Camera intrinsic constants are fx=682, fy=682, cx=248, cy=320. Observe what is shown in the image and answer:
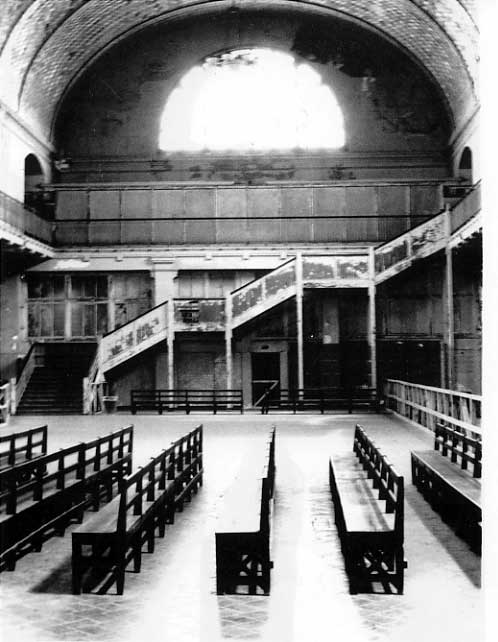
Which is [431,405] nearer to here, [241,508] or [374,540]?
[241,508]

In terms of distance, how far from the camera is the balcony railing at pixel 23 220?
2062cm

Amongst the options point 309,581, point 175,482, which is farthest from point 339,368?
point 309,581

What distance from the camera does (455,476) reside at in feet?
26.6

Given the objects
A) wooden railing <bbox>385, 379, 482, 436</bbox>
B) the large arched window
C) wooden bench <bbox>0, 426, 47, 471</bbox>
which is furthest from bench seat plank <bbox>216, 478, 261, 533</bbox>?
the large arched window

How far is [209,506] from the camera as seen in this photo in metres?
8.97

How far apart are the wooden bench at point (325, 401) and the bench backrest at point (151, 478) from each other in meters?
9.37

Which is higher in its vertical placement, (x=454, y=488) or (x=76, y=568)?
(x=454, y=488)

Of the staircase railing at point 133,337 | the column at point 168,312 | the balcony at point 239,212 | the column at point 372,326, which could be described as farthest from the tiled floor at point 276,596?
the balcony at point 239,212

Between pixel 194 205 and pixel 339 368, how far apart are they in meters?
7.97

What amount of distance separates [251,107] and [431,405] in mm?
13076

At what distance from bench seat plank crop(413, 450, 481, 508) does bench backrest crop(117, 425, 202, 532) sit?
3270mm

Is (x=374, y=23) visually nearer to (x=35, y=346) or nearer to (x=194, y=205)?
(x=194, y=205)

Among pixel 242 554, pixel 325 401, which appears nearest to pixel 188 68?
pixel 325 401

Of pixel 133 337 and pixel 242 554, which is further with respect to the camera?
pixel 133 337
